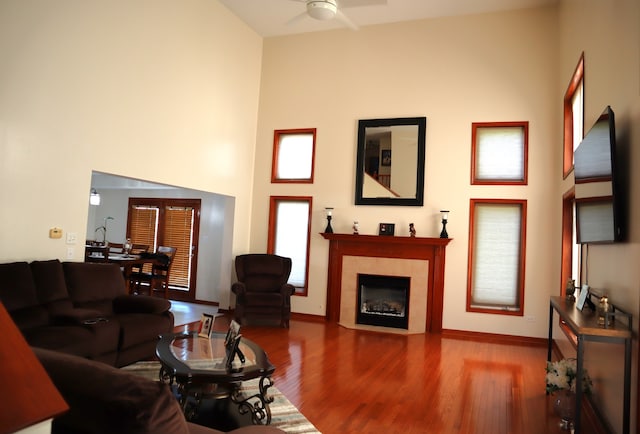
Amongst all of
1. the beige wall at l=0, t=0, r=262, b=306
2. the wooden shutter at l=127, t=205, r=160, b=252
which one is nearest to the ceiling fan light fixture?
the beige wall at l=0, t=0, r=262, b=306

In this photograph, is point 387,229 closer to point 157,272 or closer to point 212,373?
point 157,272

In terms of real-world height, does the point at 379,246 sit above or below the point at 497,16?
below

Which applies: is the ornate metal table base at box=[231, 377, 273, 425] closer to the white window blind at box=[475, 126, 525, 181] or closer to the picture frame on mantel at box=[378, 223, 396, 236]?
the picture frame on mantel at box=[378, 223, 396, 236]

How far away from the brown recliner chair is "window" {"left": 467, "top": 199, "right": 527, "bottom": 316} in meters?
2.80

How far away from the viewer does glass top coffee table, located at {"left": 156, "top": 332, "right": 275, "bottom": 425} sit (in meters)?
3.08

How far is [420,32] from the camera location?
7.44 m

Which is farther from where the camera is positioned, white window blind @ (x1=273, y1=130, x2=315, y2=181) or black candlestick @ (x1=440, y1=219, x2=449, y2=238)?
white window blind @ (x1=273, y1=130, x2=315, y2=181)

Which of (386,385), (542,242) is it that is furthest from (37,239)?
(542,242)

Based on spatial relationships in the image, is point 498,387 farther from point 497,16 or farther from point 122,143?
point 497,16

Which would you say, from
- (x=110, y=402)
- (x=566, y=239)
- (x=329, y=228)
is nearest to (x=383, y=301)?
(x=329, y=228)

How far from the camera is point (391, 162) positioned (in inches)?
293

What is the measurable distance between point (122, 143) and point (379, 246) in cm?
407

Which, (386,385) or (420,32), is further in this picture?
(420,32)

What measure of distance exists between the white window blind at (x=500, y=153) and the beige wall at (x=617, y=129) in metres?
2.35
